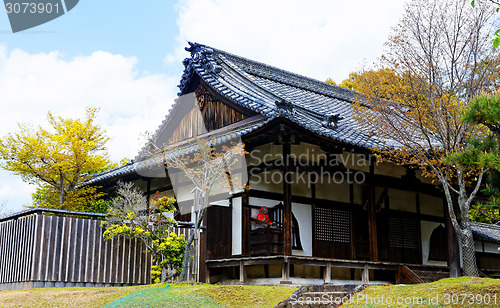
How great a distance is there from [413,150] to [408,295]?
563 centimetres

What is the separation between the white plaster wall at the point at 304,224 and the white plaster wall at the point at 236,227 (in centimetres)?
170

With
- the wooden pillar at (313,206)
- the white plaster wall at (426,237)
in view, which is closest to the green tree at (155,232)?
the wooden pillar at (313,206)

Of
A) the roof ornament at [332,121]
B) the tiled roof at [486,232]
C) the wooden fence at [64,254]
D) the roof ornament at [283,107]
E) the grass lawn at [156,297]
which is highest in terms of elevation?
the roof ornament at [332,121]

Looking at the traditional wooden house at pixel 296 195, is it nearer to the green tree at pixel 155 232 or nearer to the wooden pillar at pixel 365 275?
the wooden pillar at pixel 365 275

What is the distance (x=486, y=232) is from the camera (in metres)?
24.4

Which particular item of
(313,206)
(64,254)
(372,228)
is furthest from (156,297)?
(372,228)

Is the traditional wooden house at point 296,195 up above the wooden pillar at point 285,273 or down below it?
above

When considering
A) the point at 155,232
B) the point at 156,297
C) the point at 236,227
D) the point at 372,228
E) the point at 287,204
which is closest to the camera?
the point at 156,297

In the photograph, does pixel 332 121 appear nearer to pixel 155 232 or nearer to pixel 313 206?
pixel 313 206

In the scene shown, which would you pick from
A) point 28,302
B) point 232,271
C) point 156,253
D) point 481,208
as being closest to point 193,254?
point 156,253

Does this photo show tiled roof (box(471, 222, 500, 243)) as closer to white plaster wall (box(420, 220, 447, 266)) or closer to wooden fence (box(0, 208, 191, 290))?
white plaster wall (box(420, 220, 447, 266))

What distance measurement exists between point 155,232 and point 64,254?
2479 millimetres

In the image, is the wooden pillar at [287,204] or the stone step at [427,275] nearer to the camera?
the wooden pillar at [287,204]

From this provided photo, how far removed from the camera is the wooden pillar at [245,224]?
15805mm
